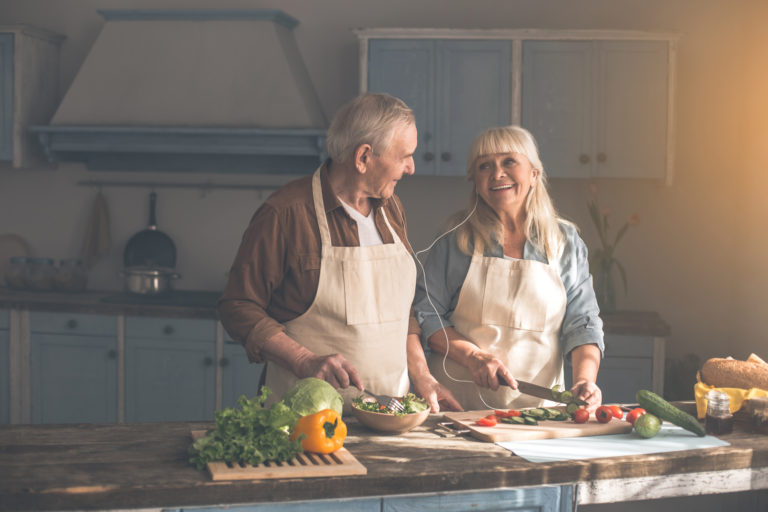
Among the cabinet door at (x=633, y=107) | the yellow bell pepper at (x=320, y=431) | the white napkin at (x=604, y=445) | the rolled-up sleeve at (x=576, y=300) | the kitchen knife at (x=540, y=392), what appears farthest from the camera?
the cabinet door at (x=633, y=107)

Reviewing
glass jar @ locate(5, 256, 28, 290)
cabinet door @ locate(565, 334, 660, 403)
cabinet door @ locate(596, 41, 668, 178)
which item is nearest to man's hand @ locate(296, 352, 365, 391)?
cabinet door @ locate(565, 334, 660, 403)

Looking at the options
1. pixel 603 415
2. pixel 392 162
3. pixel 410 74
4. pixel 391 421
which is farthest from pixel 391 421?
pixel 410 74

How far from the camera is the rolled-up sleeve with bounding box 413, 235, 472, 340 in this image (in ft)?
8.31

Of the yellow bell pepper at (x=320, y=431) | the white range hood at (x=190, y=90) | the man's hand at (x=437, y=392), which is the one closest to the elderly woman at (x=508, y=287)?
the man's hand at (x=437, y=392)

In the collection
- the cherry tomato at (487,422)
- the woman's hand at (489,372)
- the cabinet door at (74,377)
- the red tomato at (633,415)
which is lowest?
the cabinet door at (74,377)

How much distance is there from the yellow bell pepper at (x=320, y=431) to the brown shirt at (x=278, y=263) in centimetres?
39

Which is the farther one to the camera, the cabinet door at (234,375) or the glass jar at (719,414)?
the cabinet door at (234,375)

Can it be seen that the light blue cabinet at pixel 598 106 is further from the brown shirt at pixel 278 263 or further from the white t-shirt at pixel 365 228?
the brown shirt at pixel 278 263

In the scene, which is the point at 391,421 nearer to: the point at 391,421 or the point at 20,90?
the point at 391,421

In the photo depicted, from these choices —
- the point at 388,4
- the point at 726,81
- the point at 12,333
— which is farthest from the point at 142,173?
the point at 726,81

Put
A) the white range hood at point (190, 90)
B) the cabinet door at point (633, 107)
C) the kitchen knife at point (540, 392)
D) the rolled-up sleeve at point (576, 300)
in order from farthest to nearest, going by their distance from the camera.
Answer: the white range hood at point (190, 90) → the cabinet door at point (633, 107) → the rolled-up sleeve at point (576, 300) → the kitchen knife at point (540, 392)

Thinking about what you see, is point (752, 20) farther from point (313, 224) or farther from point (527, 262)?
point (313, 224)

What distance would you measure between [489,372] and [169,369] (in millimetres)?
2514

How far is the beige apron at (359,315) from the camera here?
7.30 ft
